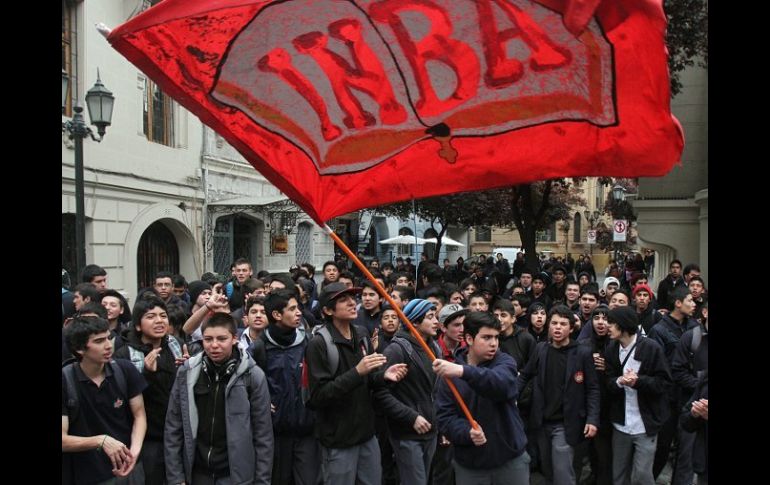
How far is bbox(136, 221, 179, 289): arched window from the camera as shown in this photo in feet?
53.7

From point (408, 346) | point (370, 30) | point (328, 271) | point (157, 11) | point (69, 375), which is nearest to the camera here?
point (157, 11)

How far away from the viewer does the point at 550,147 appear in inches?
160

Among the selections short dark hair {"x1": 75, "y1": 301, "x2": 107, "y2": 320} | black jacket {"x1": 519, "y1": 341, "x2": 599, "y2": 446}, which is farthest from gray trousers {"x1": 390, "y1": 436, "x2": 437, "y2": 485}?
short dark hair {"x1": 75, "y1": 301, "x2": 107, "y2": 320}

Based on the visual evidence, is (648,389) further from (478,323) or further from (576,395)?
(478,323)

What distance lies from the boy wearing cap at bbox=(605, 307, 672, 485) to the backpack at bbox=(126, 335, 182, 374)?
3594mm

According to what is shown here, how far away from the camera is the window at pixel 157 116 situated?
52.7ft

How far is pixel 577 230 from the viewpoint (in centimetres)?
5988

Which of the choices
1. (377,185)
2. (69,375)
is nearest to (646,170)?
(377,185)

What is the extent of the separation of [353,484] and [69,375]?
2.10 meters

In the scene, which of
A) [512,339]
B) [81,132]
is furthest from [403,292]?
[81,132]

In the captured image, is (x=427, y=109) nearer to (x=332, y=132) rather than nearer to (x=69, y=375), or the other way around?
(x=332, y=132)

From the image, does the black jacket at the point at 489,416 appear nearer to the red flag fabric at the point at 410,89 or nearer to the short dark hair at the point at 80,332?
the red flag fabric at the point at 410,89

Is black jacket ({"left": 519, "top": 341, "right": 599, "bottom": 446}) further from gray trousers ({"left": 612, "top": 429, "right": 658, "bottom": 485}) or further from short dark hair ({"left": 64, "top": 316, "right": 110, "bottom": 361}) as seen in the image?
short dark hair ({"left": 64, "top": 316, "right": 110, "bottom": 361})

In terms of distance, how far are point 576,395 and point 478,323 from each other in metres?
1.68
